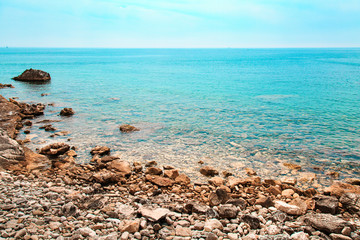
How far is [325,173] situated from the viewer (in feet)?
47.8

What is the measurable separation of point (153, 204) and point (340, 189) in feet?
27.6

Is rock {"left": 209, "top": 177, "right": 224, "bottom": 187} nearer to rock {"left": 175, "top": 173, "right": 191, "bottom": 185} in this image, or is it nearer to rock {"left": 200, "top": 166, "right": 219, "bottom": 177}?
rock {"left": 200, "top": 166, "right": 219, "bottom": 177}

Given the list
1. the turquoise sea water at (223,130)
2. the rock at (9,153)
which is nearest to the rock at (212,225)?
the turquoise sea water at (223,130)

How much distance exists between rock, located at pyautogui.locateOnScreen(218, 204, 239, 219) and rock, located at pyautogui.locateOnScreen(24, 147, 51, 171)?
10403 mm

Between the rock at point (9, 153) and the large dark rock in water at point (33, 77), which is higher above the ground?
the large dark rock in water at point (33, 77)

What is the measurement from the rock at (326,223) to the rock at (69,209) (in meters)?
8.19

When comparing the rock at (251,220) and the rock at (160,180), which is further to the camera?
the rock at (160,180)

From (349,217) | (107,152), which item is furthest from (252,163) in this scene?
(107,152)

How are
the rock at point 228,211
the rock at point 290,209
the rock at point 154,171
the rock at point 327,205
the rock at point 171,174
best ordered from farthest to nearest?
the rock at point 154,171, the rock at point 171,174, the rock at point 327,205, the rock at point 290,209, the rock at point 228,211

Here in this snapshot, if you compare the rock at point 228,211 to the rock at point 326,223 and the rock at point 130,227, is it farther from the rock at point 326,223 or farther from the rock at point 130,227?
the rock at point 130,227

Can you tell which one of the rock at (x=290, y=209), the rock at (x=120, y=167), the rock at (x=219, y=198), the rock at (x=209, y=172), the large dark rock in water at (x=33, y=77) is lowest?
the rock at (x=209, y=172)

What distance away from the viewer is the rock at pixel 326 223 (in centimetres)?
830

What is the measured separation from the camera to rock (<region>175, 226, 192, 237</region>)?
8.23m

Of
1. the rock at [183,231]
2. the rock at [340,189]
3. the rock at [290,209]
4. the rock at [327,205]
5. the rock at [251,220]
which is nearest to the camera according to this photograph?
the rock at [183,231]
